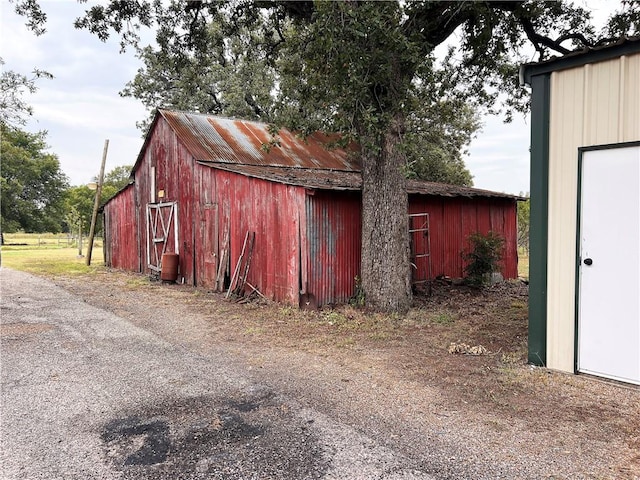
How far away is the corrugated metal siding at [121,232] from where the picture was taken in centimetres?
1630

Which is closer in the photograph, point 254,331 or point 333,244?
point 254,331

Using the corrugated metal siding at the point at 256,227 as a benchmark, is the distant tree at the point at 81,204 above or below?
above

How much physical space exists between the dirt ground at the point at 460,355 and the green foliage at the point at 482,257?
1.38 feet

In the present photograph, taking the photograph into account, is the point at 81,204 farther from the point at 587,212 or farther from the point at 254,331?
the point at 587,212

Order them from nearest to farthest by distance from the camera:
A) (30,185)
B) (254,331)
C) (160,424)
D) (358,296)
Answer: (160,424) < (254,331) < (358,296) < (30,185)

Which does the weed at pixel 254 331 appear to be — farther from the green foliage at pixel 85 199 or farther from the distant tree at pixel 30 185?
the distant tree at pixel 30 185

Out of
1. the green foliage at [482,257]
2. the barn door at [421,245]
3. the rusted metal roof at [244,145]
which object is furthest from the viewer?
the rusted metal roof at [244,145]

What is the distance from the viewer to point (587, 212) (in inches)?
178

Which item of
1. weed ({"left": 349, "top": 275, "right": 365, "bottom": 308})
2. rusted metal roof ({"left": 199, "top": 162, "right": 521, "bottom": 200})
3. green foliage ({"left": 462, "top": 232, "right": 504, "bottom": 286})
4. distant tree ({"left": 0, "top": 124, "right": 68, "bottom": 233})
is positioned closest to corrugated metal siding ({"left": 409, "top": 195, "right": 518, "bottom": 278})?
rusted metal roof ({"left": 199, "top": 162, "right": 521, "bottom": 200})

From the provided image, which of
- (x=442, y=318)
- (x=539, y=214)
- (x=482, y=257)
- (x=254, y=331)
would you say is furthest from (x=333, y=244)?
(x=539, y=214)

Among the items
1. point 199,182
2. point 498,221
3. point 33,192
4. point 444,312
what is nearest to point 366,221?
point 444,312

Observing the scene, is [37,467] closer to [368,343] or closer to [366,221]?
[368,343]

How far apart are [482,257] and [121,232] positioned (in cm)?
1334

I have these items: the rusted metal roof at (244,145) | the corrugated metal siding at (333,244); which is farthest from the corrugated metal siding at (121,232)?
the corrugated metal siding at (333,244)
